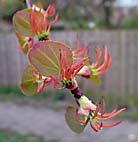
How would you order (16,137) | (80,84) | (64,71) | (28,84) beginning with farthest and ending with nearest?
(80,84)
(16,137)
(28,84)
(64,71)

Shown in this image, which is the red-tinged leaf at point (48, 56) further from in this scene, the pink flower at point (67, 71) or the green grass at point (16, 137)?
the green grass at point (16, 137)

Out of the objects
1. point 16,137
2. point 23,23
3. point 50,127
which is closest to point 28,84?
point 23,23

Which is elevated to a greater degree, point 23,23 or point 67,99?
point 23,23

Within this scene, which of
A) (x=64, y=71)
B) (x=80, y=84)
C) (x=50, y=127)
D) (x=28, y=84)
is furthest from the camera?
(x=80, y=84)

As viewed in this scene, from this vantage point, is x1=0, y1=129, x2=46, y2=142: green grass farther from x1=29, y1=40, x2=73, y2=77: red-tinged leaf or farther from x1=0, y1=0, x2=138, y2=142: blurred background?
x1=29, y1=40, x2=73, y2=77: red-tinged leaf

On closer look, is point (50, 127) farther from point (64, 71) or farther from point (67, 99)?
point (64, 71)

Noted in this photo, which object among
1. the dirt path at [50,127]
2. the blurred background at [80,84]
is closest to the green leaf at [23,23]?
the blurred background at [80,84]

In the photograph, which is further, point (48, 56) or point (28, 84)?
point (28, 84)
